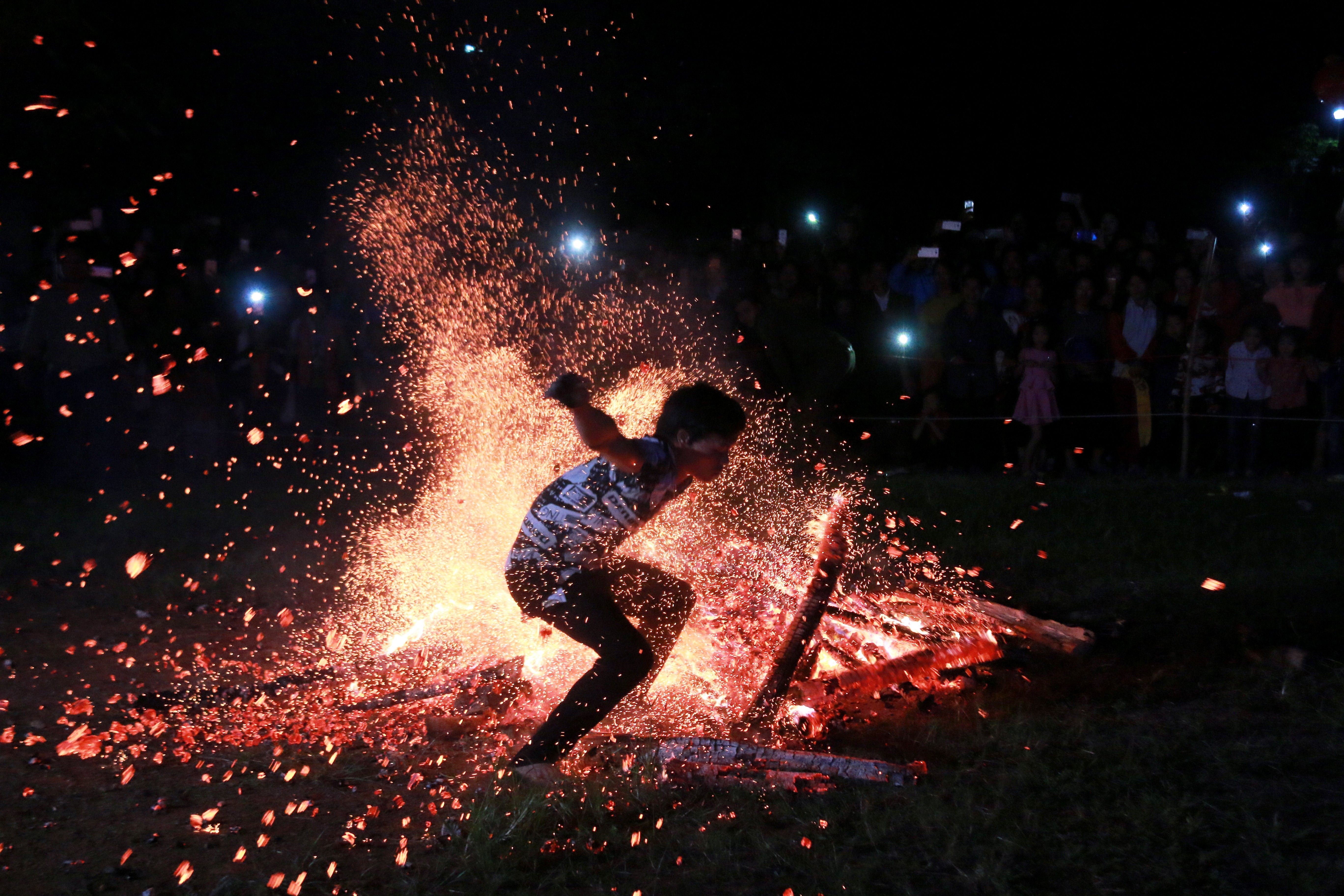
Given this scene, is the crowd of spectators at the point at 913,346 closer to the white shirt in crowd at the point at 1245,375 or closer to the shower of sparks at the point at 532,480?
the white shirt in crowd at the point at 1245,375

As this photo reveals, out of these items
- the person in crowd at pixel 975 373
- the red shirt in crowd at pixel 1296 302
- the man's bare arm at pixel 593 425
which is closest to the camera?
the man's bare arm at pixel 593 425

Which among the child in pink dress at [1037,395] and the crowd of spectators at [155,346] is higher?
the child in pink dress at [1037,395]

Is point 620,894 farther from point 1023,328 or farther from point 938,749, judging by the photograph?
point 1023,328

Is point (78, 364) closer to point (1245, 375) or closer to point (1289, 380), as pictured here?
point (1245, 375)

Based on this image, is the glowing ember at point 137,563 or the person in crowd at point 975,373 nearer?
the glowing ember at point 137,563

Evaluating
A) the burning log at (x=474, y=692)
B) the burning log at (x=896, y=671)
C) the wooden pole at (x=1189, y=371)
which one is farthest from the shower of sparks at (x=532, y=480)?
the wooden pole at (x=1189, y=371)

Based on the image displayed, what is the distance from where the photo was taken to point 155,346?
1027 centimetres

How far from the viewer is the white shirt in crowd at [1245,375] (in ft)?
30.0

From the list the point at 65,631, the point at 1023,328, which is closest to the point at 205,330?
the point at 65,631

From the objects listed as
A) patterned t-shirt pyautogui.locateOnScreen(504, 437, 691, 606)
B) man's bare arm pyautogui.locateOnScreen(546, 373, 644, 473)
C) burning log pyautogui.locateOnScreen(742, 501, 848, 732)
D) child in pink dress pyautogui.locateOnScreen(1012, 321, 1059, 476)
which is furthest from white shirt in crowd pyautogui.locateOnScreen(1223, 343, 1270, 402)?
man's bare arm pyautogui.locateOnScreen(546, 373, 644, 473)

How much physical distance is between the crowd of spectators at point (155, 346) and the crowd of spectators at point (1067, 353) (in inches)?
157

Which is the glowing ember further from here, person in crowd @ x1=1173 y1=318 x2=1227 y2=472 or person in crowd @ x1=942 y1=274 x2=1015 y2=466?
person in crowd @ x1=1173 y1=318 x2=1227 y2=472

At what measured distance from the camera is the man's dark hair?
422 cm

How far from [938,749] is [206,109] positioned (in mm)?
10669
